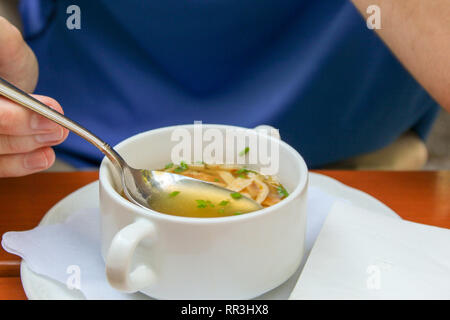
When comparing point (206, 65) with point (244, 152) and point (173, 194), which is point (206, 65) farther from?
point (173, 194)

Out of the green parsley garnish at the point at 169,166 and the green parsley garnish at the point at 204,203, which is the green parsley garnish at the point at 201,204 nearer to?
the green parsley garnish at the point at 204,203

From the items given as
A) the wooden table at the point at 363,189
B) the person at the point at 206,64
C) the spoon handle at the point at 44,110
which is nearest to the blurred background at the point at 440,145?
the person at the point at 206,64

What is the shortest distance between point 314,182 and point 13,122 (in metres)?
0.53

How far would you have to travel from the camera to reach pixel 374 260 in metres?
0.64

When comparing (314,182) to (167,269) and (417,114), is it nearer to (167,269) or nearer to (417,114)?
(167,269)

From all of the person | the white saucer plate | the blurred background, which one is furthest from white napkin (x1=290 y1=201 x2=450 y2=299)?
the blurred background

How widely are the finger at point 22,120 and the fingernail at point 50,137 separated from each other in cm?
1

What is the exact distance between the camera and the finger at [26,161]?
30.7 inches

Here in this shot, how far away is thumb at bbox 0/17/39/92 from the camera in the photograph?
2.74 feet

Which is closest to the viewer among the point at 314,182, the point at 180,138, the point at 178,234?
the point at 178,234

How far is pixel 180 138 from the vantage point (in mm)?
827

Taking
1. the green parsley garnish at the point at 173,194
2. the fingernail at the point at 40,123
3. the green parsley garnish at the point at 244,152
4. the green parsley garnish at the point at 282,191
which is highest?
the fingernail at the point at 40,123

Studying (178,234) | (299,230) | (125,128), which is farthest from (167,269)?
(125,128)

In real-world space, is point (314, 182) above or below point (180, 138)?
below
